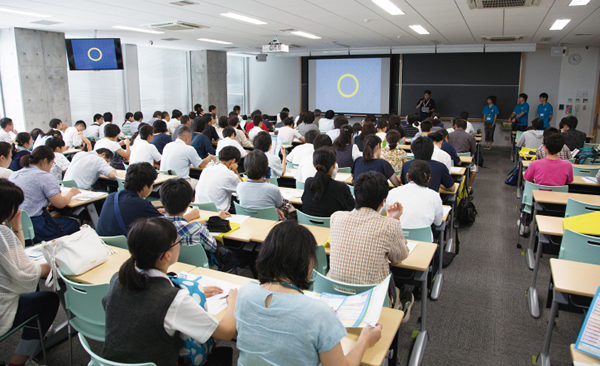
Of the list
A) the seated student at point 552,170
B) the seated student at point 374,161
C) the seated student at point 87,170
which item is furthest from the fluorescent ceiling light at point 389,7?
the seated student at point 87,170

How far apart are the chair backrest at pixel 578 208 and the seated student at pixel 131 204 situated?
3578 millimetres

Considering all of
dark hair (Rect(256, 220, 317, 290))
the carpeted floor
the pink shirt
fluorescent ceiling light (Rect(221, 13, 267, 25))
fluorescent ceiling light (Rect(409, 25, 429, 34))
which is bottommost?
the carpeted floor

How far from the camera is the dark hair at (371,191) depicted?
2387 millimetres

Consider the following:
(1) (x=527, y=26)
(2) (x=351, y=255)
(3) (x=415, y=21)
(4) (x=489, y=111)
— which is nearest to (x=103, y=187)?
(2) (x=351, y=255)

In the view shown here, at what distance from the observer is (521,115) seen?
11.6 metres

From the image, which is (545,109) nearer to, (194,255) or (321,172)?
(321,172)

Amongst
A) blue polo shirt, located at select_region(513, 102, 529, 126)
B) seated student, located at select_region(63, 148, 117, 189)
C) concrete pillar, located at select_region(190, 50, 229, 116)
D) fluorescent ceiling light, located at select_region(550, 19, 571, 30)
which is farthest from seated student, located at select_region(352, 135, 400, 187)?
concrete pillar, located at select_region(190, 50, 229, 116)

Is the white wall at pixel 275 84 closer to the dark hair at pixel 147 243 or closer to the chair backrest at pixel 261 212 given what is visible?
the chair backrest at pixel 261 212

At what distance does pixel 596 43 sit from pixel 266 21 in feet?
29.3

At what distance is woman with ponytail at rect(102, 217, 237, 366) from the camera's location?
→ 164 cm

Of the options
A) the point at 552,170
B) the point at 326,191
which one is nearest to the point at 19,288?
the point at 326,191

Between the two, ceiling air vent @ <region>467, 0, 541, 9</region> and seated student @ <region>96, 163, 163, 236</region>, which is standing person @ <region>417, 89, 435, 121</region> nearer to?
ceiling air vent @ <region>467, 0, 541, 9</region>

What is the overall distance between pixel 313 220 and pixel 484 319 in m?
1.62

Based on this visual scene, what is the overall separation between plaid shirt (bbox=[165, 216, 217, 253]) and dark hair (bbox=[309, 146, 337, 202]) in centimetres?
107
